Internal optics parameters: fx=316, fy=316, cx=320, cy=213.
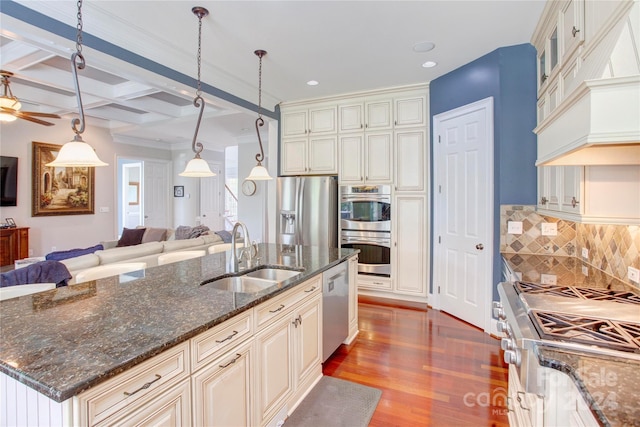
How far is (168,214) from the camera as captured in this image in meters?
8.26

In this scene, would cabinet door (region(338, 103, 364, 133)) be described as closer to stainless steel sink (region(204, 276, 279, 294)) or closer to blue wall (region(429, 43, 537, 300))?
blue wall (region(429, 43, 537, 300))

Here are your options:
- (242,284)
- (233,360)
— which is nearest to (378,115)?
(242,284)

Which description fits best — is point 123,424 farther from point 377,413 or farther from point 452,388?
point 452,388

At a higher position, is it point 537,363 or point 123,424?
point 537,363

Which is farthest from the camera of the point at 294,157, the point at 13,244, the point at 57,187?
the point at 57,187

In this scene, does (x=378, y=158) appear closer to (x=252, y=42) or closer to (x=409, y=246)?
(x=409, y=246)

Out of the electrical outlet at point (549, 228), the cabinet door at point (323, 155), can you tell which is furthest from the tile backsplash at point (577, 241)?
the cabinet door at point (323, 155)

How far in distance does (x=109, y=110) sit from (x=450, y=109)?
5.68m

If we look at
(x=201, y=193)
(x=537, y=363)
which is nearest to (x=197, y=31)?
(x=537, y=363)

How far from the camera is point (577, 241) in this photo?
8.79 ft

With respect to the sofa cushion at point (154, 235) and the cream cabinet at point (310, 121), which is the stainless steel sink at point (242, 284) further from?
the sofa cushion at point (154, 235)

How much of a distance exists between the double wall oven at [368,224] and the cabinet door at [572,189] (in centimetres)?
225

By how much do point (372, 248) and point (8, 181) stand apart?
6.03m

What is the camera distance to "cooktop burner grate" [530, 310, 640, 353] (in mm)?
1131
